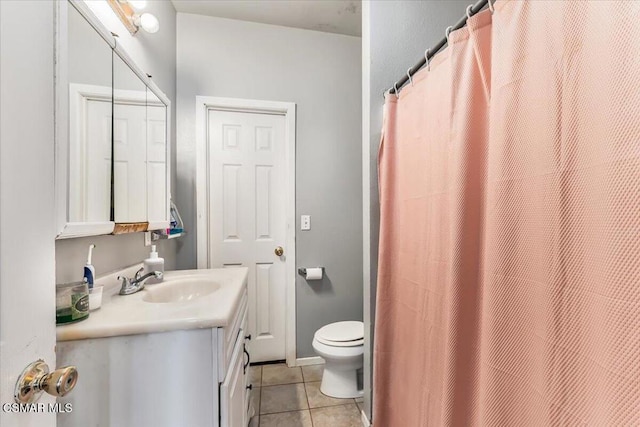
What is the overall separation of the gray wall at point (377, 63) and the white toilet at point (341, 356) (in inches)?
7.5

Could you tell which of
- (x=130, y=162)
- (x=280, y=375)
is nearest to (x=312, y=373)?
(x=280, y=375)

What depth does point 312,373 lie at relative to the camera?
2.09 meters

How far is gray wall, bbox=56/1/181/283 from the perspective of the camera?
3.08ft

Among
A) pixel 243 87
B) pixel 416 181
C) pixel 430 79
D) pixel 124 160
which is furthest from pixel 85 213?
pixel 243 87

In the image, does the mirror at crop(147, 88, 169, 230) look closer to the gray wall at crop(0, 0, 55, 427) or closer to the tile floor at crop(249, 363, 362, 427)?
the gray wall at crop(0, 0, 55, 427)

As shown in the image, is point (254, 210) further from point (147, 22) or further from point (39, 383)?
point (39, 383)

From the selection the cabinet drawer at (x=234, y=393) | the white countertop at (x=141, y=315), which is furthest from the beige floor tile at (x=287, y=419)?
the white countertop at (x=141, y=315)

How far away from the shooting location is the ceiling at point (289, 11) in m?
1.94

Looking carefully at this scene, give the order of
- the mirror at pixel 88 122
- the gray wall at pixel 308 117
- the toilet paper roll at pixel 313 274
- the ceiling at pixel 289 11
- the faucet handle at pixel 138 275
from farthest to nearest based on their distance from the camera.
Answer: the toilet paper roll at pixel 313 274
the gray wall at pixel 308 117
the ceiling at pixel 289 11
the faucet handle at pixel 138 275
the mirror at pixel 88 122

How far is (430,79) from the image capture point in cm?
105

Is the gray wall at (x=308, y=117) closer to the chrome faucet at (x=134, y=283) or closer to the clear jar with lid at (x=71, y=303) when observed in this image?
the chrome faucet at (x=134, y=283)

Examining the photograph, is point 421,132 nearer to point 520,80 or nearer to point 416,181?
point 416,181

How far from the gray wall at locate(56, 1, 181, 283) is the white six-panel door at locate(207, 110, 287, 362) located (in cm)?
31

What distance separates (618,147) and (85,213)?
1.42 meters
